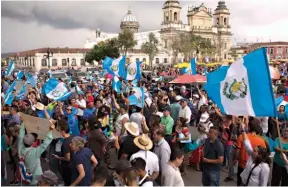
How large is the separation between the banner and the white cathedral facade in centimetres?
7864

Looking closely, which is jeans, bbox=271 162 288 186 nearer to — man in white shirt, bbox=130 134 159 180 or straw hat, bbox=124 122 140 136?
man in white shirt, bbox=130 134 159 180

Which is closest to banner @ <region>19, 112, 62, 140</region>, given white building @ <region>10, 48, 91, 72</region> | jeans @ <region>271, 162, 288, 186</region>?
jeans @ <region>271, 162, 288, 186</region>

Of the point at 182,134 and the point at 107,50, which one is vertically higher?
the point at 107,50

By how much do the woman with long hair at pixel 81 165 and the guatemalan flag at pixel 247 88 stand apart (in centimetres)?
207

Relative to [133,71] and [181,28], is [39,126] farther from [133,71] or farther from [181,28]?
[181,28]

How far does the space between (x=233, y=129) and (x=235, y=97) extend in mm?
1902

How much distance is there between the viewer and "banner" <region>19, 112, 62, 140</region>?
18.3 ft

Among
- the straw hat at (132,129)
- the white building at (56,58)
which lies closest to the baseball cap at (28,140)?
the straw hat at (132,129)

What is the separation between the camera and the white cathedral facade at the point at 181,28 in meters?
90.9

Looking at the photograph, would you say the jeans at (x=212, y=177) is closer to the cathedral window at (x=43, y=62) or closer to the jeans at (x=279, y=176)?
the jeans at (x=279, y=176)

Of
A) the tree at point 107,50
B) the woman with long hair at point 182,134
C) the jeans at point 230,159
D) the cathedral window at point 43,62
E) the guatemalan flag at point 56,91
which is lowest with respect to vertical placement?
the jeans at point 230,159

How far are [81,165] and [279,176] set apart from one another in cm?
311

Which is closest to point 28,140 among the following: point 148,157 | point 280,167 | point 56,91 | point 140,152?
point 140,152

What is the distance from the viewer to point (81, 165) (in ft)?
14.8
